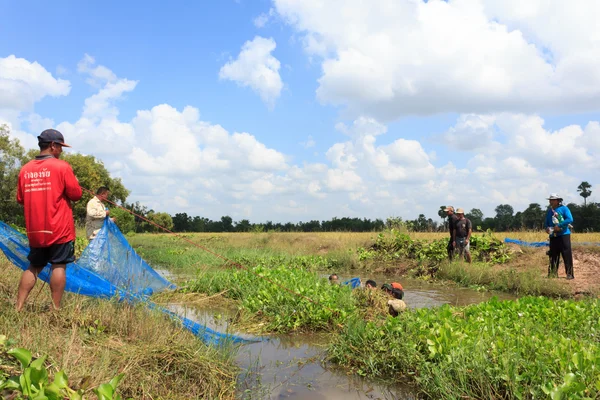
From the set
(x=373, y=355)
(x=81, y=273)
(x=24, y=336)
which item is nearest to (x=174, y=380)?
(x=24, y=336)

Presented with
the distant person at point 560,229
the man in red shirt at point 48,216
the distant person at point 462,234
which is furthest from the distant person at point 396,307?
the distant person at point 462,234

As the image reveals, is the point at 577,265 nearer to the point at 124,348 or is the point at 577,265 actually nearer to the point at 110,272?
the point at 110,272

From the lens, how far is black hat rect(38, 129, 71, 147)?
454 centimetres

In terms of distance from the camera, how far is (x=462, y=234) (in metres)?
12.3

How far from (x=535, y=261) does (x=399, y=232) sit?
468 centimetres

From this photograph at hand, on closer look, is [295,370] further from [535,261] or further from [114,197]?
[114,197]

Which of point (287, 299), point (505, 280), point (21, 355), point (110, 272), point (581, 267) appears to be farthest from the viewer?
point (581, 267)

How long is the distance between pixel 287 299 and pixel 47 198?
359 centimetres

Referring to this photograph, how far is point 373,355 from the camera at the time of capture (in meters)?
4.57

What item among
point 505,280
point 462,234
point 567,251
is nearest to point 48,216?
point 505,280

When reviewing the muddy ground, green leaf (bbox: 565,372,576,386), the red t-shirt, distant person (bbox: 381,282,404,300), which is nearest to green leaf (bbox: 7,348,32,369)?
the red t-shirt

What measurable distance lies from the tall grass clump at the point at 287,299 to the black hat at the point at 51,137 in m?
3.53

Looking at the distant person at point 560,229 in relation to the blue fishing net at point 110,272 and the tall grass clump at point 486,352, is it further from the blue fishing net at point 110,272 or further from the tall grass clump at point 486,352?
the blue fishing net at point 110,272

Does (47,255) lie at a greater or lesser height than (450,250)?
greater
